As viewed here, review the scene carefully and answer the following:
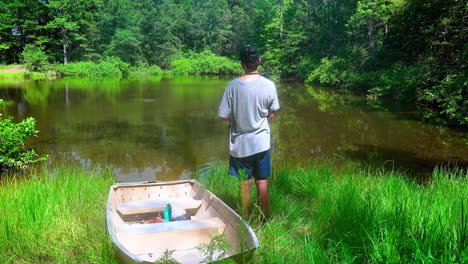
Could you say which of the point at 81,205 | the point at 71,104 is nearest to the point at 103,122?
the point at 71,104

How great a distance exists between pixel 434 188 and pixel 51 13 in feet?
154

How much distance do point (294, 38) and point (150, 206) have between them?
34917 millimetres

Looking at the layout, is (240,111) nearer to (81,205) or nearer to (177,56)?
(81,205)

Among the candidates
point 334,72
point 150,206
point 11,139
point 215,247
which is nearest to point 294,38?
point 334,72

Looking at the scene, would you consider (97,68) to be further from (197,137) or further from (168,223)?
(168,223)

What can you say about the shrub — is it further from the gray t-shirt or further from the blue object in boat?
the gray t-shirt

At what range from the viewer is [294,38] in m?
36.8

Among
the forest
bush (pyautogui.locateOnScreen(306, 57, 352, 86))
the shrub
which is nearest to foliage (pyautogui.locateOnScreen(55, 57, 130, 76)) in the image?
the forest

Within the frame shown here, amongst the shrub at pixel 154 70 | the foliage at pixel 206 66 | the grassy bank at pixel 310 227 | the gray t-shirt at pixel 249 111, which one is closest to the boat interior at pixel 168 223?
the grassy bank at pixel 310 227

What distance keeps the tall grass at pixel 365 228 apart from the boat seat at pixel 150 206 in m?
0.46

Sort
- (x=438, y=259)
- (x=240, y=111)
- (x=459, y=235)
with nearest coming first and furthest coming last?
(x=438, y=259) → (x=459, y=235) → (x=240, y=111)

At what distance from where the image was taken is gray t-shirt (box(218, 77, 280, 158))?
128 inches

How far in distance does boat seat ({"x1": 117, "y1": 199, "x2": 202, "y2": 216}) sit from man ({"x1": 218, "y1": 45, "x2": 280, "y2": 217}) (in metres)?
0.80

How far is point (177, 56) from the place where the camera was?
166 feet
